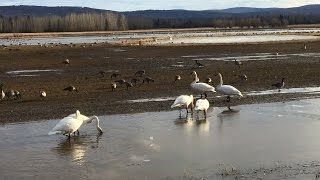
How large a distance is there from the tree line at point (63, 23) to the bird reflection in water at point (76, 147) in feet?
342

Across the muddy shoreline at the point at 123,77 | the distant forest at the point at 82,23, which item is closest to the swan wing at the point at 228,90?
the muddy shoreline at the point at 123,77

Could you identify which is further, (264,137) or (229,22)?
(229,22)

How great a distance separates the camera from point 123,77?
29.2m

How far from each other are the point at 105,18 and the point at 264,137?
117468mm

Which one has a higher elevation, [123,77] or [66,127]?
[66,127]

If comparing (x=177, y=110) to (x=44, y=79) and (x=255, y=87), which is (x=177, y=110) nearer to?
(x=255, y=87)

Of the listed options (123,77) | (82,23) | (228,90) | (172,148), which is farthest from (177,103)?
(82,23)

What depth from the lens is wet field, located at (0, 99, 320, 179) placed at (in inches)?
423

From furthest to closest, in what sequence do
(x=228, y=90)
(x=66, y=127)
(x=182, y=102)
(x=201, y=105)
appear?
(x=228, y=90) → (x=182, y=102) → (x=201, y=105) → (x=66, y=127)

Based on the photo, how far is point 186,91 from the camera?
22.9m

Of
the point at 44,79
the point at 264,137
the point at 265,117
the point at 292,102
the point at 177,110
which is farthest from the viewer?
the point at 44,79

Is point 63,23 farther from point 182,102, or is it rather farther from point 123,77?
point 182,102

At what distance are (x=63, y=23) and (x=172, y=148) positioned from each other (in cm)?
11104

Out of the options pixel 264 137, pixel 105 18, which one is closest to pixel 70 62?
pixel 264 137
